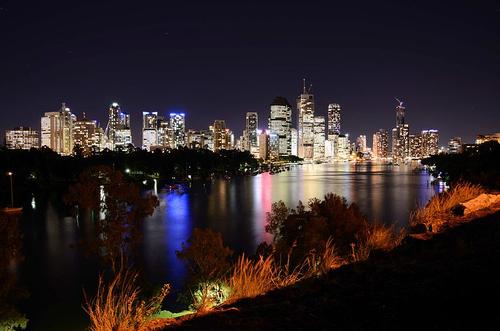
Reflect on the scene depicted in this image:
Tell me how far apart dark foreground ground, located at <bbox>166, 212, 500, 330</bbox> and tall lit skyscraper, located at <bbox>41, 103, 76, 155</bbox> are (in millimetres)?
204924

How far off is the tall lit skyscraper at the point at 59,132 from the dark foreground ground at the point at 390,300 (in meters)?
205

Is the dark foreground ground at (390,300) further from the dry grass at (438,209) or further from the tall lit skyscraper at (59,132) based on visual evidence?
the tall lit skyscraper at (59,132)

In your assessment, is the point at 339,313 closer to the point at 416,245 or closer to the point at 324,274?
the point at 324,274

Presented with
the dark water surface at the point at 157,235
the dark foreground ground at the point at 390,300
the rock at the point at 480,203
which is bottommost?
the dark water surface at the point at 157,235

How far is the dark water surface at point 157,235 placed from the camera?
1861cm

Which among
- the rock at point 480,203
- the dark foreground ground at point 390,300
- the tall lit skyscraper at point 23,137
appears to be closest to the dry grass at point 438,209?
the rock at point 480,203

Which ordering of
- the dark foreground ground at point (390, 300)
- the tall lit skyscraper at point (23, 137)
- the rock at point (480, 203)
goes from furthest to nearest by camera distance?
the tall lit skyscraper at point (23, 137), the rock at point (480, 203), the dark foreground ground at point (390, 300)

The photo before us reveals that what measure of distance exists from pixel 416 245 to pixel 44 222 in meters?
A: 34.9

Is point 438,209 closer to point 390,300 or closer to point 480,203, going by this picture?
point 480,203

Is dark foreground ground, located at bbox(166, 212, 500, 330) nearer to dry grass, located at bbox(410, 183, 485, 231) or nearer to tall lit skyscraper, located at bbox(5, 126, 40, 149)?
dry grass, located at bbox(410, 183, 485, 231)

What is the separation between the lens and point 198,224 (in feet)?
116

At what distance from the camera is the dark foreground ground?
9.28 ft

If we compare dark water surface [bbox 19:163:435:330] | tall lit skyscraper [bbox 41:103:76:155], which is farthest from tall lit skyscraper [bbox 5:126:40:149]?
dark water surface [bbox 19:163:435:330]

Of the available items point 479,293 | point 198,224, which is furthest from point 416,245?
point 198,224
